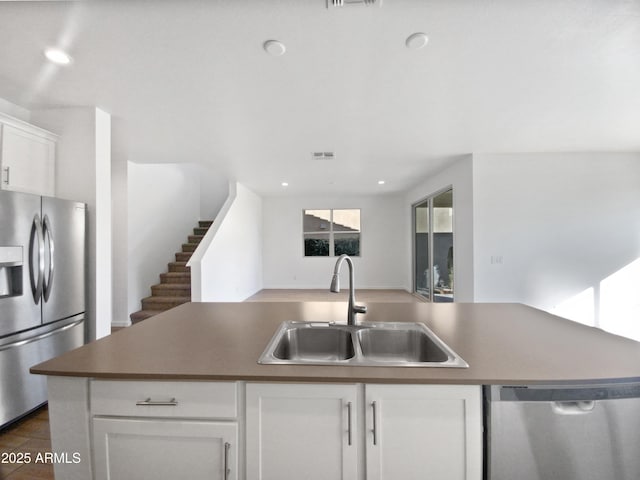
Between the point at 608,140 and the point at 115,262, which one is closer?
the point at 608,140

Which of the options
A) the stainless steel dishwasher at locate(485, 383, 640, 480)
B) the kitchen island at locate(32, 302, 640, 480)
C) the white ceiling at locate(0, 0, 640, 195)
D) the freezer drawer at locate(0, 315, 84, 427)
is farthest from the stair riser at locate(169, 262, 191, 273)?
the stainless steel dishwasher at locate(485, 383, 640, 480)

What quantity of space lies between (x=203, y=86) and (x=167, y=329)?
6.20ft

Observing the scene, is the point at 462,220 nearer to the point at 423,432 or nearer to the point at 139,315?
the point at 423,432

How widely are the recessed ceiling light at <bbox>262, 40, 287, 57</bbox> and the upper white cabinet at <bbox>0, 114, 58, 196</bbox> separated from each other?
212 centimetres

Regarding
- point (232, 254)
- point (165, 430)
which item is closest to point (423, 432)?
point (165, 430)

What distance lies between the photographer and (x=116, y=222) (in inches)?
167

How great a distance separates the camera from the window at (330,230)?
7.88 m

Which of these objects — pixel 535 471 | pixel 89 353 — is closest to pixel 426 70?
pixel 535 471

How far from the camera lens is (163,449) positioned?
36.5 inches

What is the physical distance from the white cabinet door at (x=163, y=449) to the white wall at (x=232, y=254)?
3384 millimetres

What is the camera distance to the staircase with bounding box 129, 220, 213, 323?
4438 mm

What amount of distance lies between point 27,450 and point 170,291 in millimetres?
3146

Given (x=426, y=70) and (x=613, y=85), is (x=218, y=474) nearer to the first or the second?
(x=426, y=70)

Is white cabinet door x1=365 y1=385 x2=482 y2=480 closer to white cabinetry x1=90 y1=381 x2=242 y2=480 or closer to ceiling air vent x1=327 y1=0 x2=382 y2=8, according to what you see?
white cabinetry x1=90 y1=381 x2=242 y2=480
